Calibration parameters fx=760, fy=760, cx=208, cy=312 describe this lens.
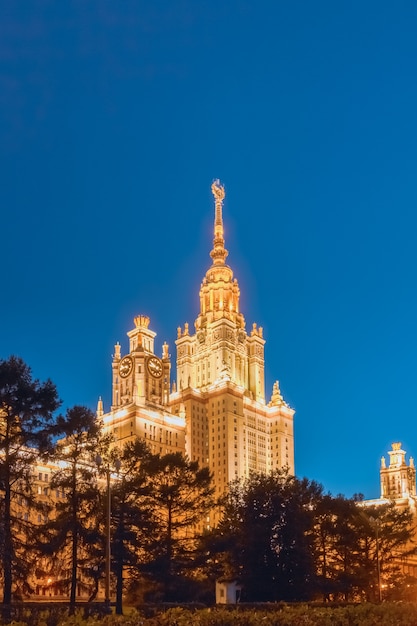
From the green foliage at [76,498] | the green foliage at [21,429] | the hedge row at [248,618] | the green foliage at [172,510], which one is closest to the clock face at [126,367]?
the green foliage at [172,510]

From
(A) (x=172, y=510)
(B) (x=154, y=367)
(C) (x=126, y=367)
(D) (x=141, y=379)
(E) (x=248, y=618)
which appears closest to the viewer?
(E) (x=248, y=618)

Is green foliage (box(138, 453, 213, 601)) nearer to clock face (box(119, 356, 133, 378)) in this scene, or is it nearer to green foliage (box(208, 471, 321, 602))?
green foliage (box(208, 471, 321, 602))

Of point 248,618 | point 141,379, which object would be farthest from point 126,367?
point 248,618

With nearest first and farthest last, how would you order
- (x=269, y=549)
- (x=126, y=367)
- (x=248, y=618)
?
(x=248, y=618) → (x=269, y=549) → (x=126, y=367)

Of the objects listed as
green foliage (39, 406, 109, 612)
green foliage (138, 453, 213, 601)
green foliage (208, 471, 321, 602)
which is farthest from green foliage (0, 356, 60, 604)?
green foliage (208, 471, 321, 602)

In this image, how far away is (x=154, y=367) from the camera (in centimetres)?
19850

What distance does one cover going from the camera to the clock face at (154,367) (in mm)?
197625

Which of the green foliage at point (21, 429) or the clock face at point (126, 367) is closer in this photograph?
the green foliage at point (21, 429)

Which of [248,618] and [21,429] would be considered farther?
[21,429]

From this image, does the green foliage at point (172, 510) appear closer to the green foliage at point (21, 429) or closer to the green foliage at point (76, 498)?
the green foliage at point (76, 498)

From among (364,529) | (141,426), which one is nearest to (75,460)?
(364,529)

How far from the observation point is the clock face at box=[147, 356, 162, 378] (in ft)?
648

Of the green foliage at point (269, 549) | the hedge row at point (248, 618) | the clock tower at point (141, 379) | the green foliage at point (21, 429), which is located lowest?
the hedge row at point (248, 618)

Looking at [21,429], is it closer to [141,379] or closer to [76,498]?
[76,498]
